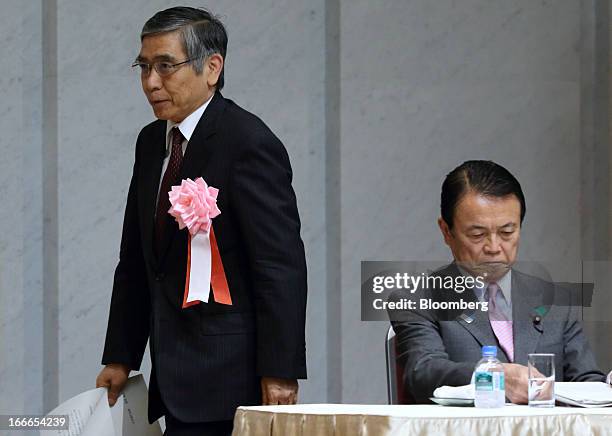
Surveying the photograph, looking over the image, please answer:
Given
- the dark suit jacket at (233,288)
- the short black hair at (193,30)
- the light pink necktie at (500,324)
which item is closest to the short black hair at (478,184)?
the light pink necktie at (500,324)

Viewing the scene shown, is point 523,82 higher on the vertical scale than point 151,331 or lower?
higher

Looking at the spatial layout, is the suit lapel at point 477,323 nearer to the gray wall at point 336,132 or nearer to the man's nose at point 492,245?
the man's nose at point 492,245

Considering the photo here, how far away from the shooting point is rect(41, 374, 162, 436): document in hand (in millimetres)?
3705

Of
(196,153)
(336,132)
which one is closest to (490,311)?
(196,153)

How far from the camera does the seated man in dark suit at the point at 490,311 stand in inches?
139

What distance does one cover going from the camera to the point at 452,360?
140 inches

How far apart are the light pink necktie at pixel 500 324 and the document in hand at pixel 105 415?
106cm

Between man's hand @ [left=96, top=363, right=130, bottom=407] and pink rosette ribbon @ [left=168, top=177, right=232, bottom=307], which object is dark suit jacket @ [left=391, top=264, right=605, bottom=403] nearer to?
pink rosette ribbon @ [left=168, top=177, right=232, bottom=307]

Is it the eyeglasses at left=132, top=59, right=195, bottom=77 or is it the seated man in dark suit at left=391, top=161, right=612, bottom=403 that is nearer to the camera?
the seated man in dark suit at left=391, top=161, right=612, bottom=403

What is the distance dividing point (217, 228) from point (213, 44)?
567 millimetres

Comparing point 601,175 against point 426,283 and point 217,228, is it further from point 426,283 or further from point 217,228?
point 217,228

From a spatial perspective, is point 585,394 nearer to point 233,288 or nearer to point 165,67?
point 233,288

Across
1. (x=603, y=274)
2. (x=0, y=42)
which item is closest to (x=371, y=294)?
(x=603, y=274)

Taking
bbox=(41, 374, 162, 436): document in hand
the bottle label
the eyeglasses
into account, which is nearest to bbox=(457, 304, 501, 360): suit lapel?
the bottle label
